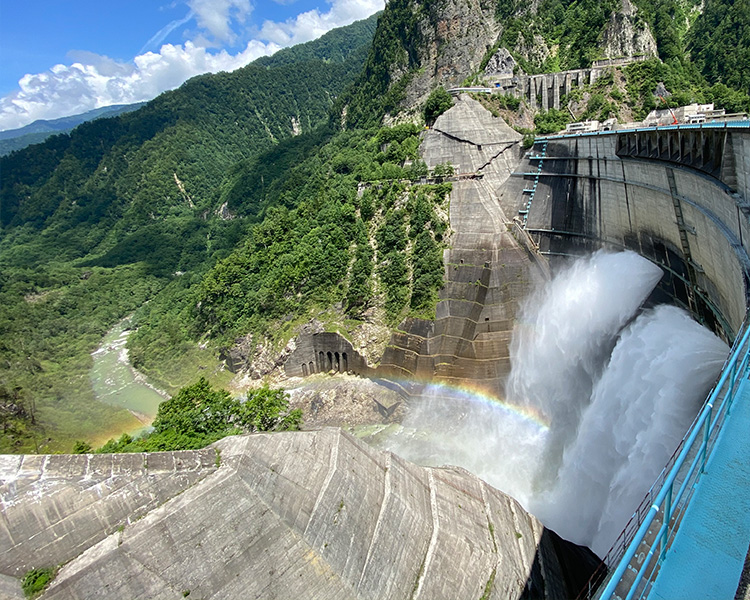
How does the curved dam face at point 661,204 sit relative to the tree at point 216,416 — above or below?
above

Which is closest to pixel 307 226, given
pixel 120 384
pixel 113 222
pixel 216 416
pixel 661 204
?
pixel 120 384

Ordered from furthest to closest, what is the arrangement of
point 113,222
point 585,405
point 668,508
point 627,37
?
point 113,222 < point 627,37 < point 585,405 < point 668,508

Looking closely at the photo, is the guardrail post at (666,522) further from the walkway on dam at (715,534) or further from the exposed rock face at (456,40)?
the exposed rock face at (456,40)

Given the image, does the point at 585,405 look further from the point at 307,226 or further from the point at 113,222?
the point at 113,222

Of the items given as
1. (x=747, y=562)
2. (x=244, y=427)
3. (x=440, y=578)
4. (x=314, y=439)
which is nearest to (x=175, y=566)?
(x=314, y=439)

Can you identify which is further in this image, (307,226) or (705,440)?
(307,226)

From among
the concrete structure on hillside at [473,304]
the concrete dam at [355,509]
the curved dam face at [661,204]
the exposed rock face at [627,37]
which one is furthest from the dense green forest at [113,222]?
the exposed rock face at [627,37]
